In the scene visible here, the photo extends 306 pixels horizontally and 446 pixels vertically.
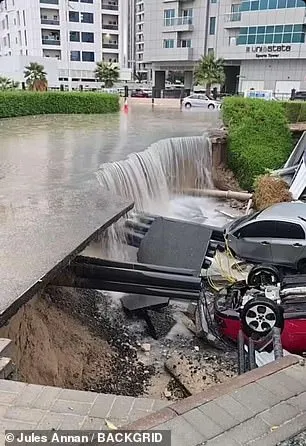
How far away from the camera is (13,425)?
301 cm

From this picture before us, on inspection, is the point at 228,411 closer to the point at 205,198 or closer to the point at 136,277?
the point at 136,277

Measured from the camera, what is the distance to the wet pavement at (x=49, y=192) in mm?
5668

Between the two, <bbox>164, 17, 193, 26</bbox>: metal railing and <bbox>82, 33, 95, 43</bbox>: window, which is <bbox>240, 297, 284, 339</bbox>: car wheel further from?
<bbox>82, 33, 95, 43</bbox>: window

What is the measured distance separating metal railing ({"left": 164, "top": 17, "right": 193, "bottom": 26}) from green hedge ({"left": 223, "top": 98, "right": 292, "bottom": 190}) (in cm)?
3531

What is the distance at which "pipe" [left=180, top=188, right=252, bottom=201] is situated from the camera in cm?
1655

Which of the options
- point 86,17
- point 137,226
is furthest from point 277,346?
point 86,17

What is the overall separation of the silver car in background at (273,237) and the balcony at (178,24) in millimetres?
46858

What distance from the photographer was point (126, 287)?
23.4 feet

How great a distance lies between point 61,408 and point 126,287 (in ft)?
13.1

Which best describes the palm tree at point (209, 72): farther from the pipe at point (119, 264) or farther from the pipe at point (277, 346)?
the pipe at point (277, 346)

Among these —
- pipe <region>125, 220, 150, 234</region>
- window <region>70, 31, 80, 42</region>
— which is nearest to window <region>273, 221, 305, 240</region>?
pipe <region>125, 220, 150, 234</region>

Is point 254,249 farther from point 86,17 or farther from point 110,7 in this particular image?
point 110,7

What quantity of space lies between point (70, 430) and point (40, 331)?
12.7 feet

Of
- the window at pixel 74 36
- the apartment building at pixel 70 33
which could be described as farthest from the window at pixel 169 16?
the window at pixel 74 36
